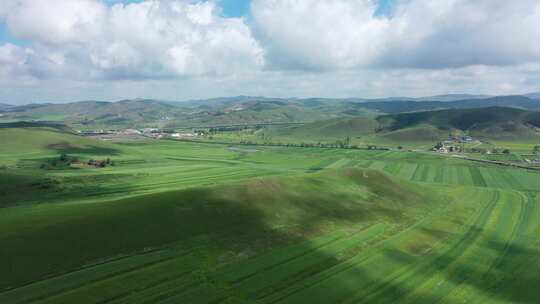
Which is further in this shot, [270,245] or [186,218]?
[186,218]

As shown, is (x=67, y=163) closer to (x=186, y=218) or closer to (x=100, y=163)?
(x=100, y=163)

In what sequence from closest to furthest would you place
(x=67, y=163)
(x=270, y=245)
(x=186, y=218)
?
1. (x=270, y=245)
2. (x=186, y=218)
3. (x=67, y=163)

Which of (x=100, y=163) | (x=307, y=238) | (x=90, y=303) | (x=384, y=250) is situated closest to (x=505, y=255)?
(x=384, y=250)

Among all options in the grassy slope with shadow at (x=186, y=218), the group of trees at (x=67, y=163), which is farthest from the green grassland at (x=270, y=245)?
the group of trees at (x=67, y=163)

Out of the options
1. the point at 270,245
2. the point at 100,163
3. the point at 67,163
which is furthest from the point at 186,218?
the point at 67,163

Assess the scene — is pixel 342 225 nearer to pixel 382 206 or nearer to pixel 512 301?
pixel 382 206

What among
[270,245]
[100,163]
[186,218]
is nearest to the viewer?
[270,245]

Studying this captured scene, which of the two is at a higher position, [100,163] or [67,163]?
[67,163]

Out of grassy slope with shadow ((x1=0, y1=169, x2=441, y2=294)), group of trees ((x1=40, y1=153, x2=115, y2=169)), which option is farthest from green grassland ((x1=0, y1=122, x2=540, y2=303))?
group of trees ((x1=40, y1=153, x2=115, y2=169))
